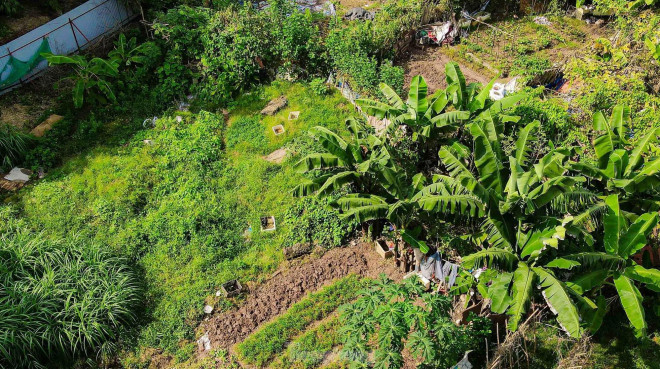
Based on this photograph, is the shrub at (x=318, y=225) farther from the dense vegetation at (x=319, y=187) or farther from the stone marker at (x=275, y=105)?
the stone marker at (x=275, y=105)

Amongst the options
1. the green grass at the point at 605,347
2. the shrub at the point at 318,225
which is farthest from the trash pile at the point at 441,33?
the green grass at the point at 605,347

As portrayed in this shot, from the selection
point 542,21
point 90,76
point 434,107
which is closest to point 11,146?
point 90,76

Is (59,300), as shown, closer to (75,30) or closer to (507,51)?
(75,30)

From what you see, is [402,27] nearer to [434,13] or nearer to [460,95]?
[434,13]

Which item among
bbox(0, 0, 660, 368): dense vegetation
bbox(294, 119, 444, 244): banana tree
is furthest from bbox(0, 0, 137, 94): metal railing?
bbox(294, 119, 444, 244): banana tree

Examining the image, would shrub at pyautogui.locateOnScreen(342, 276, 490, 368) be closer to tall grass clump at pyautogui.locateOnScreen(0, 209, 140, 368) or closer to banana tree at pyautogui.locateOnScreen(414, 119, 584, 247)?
banana tree at pyautogui.locateOnScreen(414, 119, 584, 247)

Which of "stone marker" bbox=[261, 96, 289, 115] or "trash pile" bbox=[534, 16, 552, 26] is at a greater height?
"trash pile" bbox=[534, 16, 552, 26]
